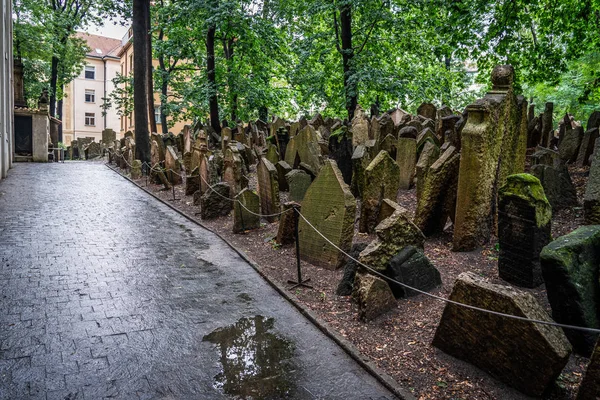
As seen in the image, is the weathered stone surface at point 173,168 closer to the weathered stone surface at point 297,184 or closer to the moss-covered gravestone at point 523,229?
the weathered stone surface at point 297,184

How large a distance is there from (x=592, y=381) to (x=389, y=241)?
254 cm

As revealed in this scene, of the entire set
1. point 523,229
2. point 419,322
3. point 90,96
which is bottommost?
point 419,322

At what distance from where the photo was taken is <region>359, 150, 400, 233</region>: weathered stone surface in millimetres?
7090

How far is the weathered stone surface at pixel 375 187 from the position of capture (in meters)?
7.09

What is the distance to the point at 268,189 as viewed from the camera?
8891 mm

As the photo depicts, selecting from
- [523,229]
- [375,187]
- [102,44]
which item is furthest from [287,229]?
[102,44]

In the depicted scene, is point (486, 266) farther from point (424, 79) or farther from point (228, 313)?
point (424, 79)

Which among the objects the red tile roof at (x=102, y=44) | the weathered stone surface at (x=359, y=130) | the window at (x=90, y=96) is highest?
the red tile roof at (x=102, y=44)

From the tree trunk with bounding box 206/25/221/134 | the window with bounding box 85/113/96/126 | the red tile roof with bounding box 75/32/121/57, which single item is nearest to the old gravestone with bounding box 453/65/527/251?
the tree trunk with bounding box 206/25/221/134

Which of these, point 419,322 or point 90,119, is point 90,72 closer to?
point 90,119

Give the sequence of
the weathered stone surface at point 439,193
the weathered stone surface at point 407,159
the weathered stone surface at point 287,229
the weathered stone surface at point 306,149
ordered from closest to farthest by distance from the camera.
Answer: the weathered stone surface at point 439,193
the weathered stone surface at point 287,229
the weathered stone surface at point 407,159
the weathered stone surface at point 306,149

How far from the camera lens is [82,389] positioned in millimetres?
3320

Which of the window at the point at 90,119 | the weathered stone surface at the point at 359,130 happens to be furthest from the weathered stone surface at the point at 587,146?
the window at the point at 90,119

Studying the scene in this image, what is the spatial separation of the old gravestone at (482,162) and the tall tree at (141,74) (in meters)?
13.5
